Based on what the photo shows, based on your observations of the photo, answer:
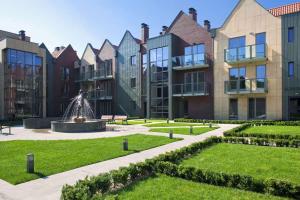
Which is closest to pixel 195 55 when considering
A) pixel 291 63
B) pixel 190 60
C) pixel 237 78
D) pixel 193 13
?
pixel 190 60

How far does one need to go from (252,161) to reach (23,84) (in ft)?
103

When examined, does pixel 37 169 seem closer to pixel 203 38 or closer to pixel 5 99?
pixel 203 38

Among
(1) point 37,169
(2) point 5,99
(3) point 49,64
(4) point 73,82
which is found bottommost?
(1) point 37,169

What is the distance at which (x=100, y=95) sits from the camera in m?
38.4

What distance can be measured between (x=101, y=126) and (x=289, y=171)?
14.7 m

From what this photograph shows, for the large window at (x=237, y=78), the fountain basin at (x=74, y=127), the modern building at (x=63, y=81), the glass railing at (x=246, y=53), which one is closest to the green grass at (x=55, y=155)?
the fountain basin at (x=74, y=127)

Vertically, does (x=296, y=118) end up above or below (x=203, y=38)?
below

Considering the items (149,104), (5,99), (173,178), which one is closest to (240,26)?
(149,104)

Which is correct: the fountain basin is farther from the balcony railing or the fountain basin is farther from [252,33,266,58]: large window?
the balcony railing

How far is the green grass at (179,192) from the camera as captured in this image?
231 inches

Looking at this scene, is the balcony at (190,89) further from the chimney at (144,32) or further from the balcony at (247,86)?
the chimney at (144,32)

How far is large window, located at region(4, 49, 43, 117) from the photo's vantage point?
3206 cm

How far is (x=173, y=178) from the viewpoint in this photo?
7.25 metres

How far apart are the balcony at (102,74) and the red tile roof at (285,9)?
73.5 ft
